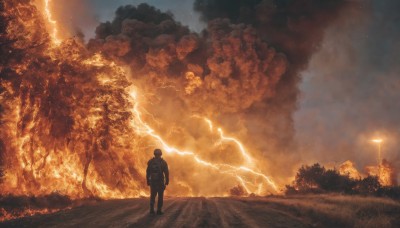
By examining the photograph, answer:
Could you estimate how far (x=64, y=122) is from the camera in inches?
945

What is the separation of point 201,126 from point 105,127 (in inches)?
855

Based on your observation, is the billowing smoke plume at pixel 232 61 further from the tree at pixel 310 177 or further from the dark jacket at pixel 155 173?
the dark jacket at pixel 155 173

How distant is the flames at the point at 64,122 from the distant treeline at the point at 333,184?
14133 mm

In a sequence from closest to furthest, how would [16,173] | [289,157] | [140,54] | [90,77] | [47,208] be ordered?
[47,208]
[16,173]
[90,77]
[140,54]
[289,157]

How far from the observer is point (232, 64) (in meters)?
41.7

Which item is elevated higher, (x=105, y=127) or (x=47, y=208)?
(x=105, y=127)

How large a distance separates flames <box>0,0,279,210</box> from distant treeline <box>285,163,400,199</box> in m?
14.1

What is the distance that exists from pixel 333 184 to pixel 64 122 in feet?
71.4

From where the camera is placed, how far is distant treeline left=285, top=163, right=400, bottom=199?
27336 millimetres

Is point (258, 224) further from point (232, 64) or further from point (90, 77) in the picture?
point (232, 64)

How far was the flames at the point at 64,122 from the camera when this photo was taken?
2020 cm

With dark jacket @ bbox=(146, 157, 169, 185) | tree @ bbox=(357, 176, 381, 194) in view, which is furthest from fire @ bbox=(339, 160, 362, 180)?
dark jacket @ bbox=(146, 157, 169, 185)

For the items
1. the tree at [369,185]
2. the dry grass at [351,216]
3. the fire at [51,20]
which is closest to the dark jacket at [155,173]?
the dry grass at [351,216]

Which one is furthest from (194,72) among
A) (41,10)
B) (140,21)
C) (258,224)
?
(258,224)
